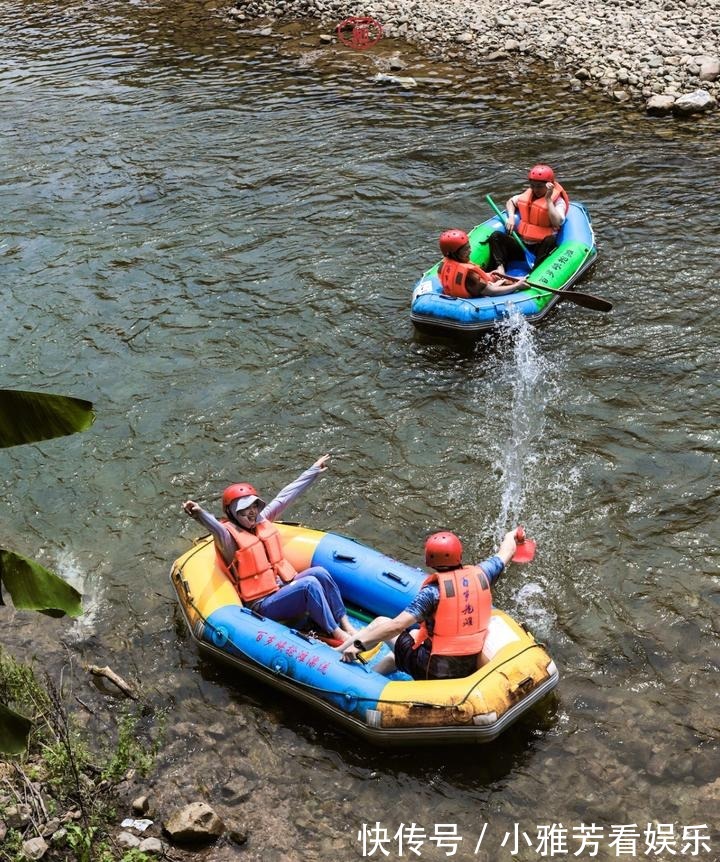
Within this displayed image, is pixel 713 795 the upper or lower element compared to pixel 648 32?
lower

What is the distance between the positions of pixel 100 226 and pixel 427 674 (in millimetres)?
8906

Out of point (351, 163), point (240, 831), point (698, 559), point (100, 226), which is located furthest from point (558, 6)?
point (240, 831)

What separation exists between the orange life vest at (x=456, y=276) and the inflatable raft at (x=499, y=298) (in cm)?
7

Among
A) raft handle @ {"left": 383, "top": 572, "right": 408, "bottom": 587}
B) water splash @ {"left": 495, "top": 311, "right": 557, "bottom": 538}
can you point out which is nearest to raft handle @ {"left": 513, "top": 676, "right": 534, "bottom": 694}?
raft handle @ {"left": 383, "top": 572, "right": 408, "bottom": 587}

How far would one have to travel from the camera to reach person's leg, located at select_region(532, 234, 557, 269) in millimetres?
11164

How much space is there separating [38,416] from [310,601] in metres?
3.16

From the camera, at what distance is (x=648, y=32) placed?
52.7 ft

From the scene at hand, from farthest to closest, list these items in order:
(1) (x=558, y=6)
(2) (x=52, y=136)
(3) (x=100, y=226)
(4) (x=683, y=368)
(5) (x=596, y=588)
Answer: (1) (x=558, y=6)
(2) (x=52, y=136)
(3) (x=100, y=226)
(4) (x=683, y=368)
(5) (x=596, y=588)

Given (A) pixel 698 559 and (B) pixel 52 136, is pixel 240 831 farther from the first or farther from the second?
(B) pixel 52 136

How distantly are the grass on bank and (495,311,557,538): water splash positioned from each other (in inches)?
129

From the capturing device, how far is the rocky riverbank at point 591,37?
14891mm

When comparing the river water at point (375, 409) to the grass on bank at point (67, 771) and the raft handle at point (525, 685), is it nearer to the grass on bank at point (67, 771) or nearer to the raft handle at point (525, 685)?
the grass on bank at point (67, 771)

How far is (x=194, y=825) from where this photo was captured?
5.70m

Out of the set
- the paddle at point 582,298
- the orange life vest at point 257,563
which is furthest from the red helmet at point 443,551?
the paddle at point 582,298
